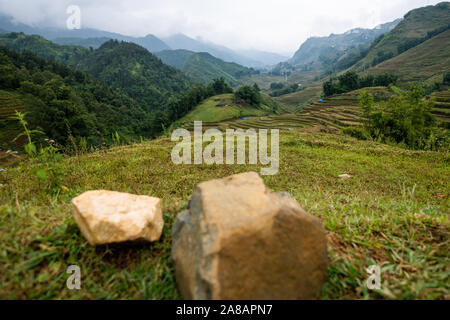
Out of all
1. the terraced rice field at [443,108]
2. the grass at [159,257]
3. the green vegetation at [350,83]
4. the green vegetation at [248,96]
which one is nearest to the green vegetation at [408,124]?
the grass at [159,257]

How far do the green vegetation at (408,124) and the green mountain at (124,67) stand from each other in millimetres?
101782

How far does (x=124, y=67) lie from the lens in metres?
132

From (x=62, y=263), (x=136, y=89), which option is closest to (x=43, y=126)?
(x=62, y=263)

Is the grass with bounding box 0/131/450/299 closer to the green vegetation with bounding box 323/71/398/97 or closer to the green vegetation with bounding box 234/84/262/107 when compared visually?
the green vegetation with bounding box 323/71/398/97

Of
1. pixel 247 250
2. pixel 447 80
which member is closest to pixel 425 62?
pixel 447 80

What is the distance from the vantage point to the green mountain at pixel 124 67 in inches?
4638

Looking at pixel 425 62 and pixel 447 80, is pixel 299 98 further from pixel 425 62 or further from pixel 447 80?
pixel 447 80

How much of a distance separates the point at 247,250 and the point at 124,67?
6156 inches

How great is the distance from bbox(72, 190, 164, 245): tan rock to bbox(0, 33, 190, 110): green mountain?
109223 mm

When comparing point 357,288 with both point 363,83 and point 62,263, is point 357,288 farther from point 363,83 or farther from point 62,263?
point 363,83

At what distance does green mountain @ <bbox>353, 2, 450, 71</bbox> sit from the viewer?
12481cm

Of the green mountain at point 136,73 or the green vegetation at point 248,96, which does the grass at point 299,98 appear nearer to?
the green vegetation at point 248,96

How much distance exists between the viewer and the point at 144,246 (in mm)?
2098
